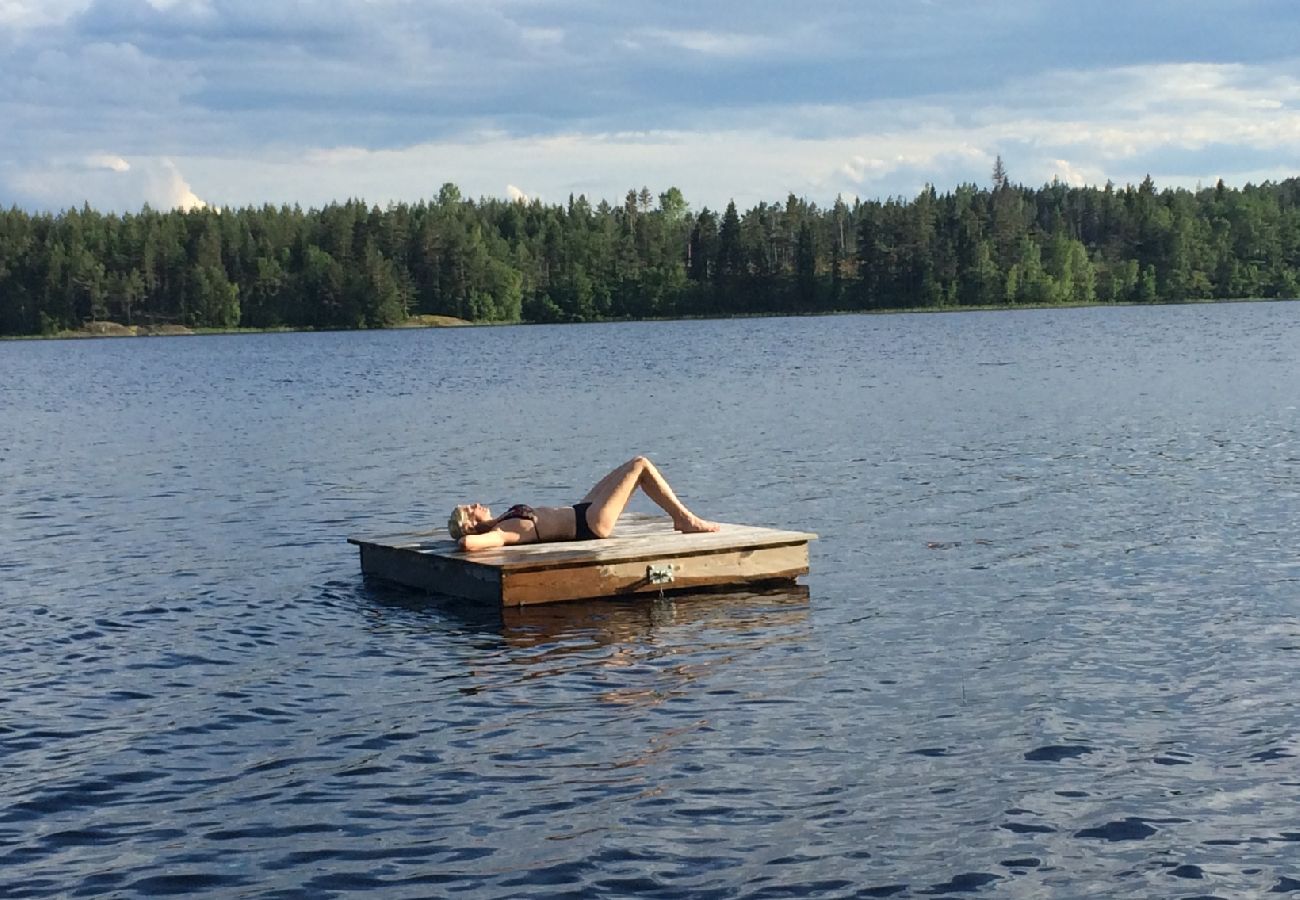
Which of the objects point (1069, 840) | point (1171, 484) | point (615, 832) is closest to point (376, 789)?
point (615, 832)

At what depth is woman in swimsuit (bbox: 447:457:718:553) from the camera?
757 inches

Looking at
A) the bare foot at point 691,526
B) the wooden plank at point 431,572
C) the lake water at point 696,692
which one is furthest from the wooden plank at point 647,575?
the bare foot at point 691,526

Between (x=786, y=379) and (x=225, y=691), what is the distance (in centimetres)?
5399

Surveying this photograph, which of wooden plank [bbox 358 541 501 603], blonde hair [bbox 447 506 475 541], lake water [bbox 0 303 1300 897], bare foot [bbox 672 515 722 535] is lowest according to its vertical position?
lake water [bbox 0 303 1300 897]

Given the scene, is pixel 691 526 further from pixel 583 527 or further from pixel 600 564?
pixel 600 564

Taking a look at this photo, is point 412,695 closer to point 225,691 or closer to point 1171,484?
point 225,691

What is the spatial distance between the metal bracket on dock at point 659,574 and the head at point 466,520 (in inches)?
88.6

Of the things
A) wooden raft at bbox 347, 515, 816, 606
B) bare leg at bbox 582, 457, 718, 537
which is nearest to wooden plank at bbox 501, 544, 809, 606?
wooden raft at bbox 347, 515, 816, 606

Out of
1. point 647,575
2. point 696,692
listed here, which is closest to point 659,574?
point 647,575

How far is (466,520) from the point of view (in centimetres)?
1892

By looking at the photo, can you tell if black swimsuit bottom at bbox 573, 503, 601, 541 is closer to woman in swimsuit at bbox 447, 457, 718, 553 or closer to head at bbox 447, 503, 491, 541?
woman in swimsuit at bbox 447, 457, 718, 553

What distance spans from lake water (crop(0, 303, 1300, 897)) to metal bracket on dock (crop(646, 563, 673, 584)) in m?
0.38

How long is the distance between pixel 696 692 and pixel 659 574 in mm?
4301

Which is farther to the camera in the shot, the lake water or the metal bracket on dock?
the metal bracket on dock
